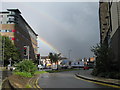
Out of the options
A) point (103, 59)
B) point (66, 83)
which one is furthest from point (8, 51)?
point (66, 83)

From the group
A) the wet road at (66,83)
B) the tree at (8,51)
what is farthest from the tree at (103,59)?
the tree at (8,51)

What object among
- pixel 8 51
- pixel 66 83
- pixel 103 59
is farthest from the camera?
pixel 8 51

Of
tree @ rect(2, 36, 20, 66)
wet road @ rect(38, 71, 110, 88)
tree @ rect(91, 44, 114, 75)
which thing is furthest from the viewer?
A: tree @ rect(2, 36, 20, 66)

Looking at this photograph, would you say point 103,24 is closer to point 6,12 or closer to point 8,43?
point 8,43

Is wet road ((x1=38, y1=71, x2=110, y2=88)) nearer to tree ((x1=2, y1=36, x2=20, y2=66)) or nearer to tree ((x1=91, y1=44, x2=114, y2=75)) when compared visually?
tree ((x1=91, y1=44, x2=114, y2=75))

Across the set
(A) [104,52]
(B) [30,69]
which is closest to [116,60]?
(A) [104,52]

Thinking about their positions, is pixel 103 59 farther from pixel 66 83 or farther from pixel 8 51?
pixel 8 51

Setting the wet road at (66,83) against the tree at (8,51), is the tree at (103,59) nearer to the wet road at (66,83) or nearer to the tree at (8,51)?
the wet road at (66,83)

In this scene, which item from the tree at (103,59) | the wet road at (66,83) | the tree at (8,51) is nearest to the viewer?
the wet road at (66,83)

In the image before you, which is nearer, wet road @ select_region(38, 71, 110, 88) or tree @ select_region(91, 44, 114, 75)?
wet road @ select_region(38, 71, 110, 88)

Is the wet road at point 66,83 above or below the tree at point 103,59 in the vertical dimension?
below

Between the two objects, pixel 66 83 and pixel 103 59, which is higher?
pixel 103 59

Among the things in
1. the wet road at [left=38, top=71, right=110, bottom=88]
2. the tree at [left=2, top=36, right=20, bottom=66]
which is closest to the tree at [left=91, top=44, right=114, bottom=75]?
the wet road at [left=38, top=71, right=110, bottom=88]

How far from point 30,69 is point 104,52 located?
1143 cm
